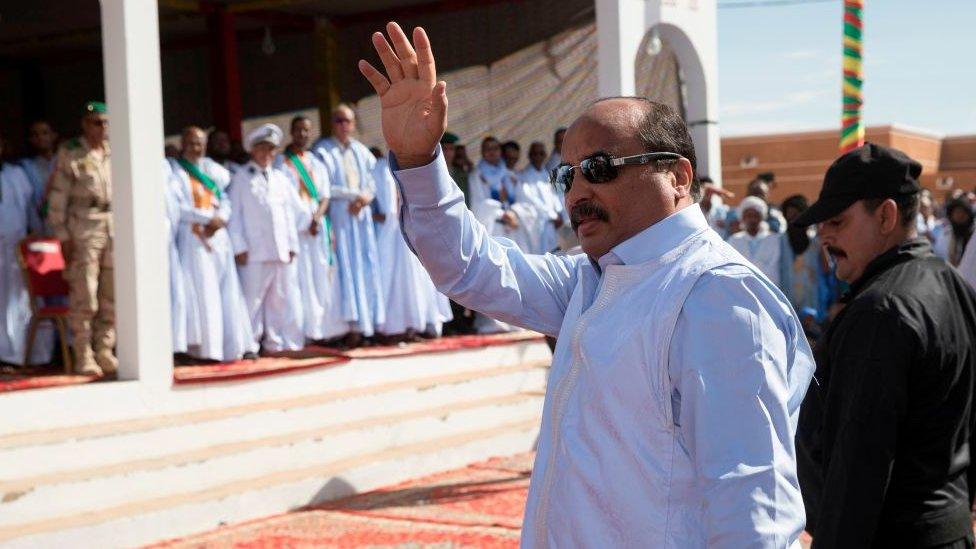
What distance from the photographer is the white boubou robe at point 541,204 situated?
12492mm

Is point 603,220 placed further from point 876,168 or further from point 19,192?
point 19,192

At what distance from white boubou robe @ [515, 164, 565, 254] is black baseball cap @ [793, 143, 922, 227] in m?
9.42

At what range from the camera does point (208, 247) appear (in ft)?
31.2

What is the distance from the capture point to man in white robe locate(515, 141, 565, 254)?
1249cm

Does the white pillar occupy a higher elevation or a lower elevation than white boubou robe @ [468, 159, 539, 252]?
higher

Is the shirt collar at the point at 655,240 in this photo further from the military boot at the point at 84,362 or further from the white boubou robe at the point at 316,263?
the white boubou robe at the point at 316,263

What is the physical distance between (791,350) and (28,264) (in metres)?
7.61

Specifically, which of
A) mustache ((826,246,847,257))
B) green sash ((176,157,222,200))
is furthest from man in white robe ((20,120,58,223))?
mustache ((826,246,847,257))

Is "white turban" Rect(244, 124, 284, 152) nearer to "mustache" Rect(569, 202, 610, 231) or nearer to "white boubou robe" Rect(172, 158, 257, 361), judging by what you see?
"white boubou robe" Rect(172, 158, 257, 361)

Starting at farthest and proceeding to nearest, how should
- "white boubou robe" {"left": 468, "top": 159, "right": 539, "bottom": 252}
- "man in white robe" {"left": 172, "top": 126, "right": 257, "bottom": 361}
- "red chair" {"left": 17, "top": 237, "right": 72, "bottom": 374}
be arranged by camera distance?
"white boubou robe" {"left": 468, "top": 159, "right": 539, "bottom": 252}, "man in white robe" {"left": 172, "top": 126, "right": 257, "bottom": 361}, "red chair" {"left": 17, "top": 237, "right": 72, "bottom": 374}

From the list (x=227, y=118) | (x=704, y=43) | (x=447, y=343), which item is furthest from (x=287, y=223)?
(x=704, y=43)

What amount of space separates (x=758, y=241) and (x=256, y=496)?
18.0 ft

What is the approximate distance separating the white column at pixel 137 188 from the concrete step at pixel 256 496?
887mm

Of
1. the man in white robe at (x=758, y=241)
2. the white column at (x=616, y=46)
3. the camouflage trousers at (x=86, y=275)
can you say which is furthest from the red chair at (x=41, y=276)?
the man in white robe at (x=758, y=241)
